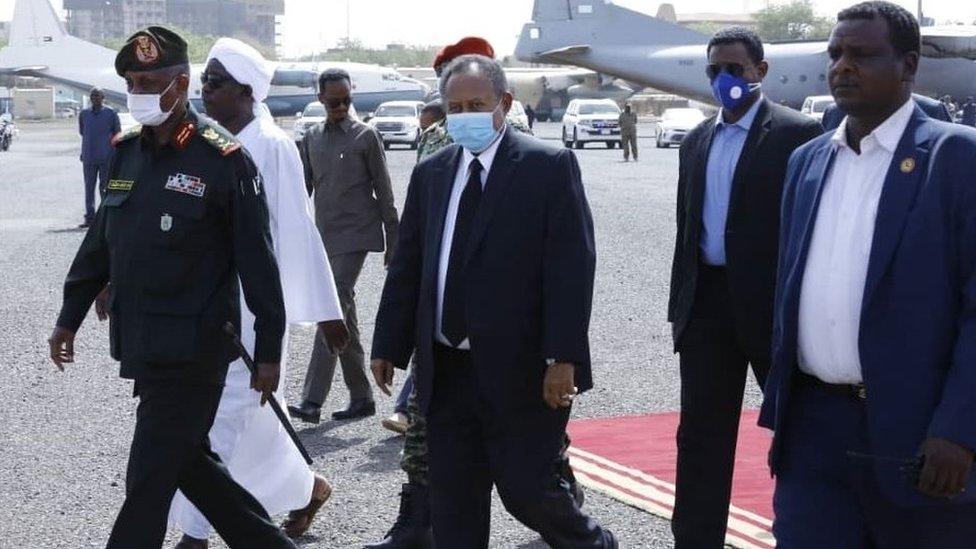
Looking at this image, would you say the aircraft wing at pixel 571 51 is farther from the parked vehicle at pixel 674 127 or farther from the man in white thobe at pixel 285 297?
the man in white thobe at pixel 285 297

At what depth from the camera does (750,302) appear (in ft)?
18.1

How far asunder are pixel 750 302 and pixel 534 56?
61.9 meters

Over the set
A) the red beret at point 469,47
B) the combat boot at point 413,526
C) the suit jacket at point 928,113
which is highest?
the red beret at point 469,47

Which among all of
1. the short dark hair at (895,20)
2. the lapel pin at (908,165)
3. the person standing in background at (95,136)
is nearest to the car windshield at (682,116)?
the person standing in background at (95,136)

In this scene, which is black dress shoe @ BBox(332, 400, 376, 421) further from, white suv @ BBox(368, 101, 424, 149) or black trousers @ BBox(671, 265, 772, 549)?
white suv @ BBox(368, 101, 424, 149)

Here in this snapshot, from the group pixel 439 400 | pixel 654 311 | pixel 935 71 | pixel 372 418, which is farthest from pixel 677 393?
pixel 935 71

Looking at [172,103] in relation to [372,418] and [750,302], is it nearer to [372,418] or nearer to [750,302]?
[750,302]

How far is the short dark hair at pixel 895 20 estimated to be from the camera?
13.2ft

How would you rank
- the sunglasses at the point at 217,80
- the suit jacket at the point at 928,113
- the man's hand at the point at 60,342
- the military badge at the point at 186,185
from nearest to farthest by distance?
the military badge at the point at 186,185 → the man's hand at the point at 60,342 → the sunglasses at the point at 217,80 → the suit jacket at the point at 928,113

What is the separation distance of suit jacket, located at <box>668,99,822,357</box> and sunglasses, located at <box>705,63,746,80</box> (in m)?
0.14

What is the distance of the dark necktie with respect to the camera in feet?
16.1

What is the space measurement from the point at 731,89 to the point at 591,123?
47271 millimetres

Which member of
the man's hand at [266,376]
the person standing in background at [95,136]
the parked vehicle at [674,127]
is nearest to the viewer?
the man's hand at [266,376]

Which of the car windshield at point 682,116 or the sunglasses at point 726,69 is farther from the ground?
the sunglasses at point 726,69
